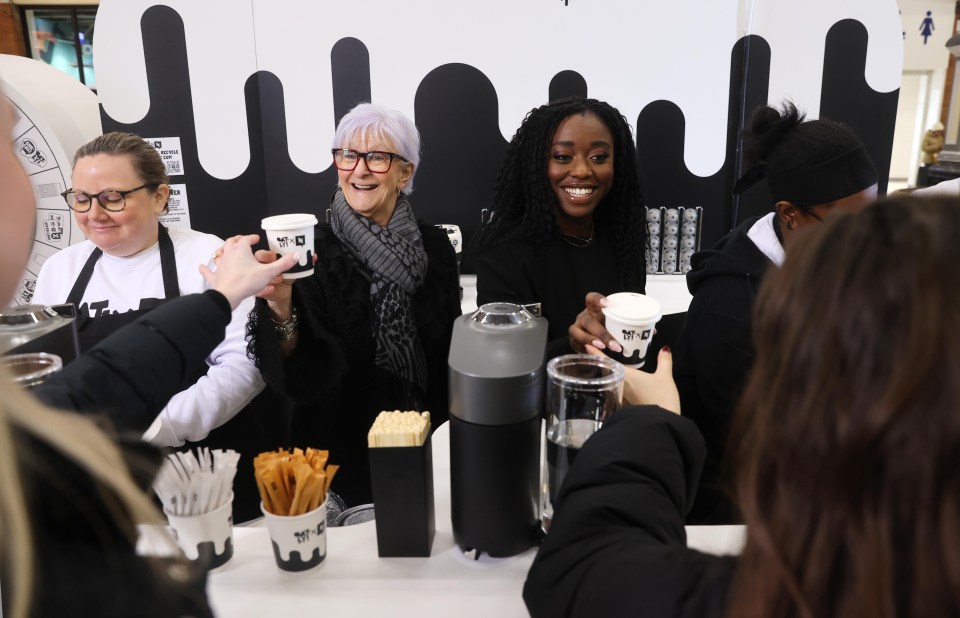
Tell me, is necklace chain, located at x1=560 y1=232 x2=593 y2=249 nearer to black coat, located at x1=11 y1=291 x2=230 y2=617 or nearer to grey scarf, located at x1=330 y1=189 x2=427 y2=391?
grey scarf, located at x1=330 y1=189 x2=427 y2=391

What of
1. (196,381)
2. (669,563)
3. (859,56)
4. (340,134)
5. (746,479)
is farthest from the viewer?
(859,56)

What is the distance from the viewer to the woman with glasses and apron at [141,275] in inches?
80.7

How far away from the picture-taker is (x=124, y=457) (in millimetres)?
643

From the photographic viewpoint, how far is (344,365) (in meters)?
1.94

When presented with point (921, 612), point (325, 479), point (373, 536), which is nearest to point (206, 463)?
point (325, 479)

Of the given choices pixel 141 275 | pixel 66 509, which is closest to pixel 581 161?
pixel 141 275

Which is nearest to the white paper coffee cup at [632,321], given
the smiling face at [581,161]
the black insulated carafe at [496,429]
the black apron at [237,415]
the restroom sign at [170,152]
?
the black insulated carafe at [496,429]

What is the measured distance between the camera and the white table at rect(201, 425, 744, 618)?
1.04 m

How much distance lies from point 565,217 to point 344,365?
3.02 feet

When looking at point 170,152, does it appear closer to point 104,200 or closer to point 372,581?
point 104,200

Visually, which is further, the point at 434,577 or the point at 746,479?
the point at 434,577

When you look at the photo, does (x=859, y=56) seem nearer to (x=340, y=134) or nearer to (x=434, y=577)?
(x=340, y=134)

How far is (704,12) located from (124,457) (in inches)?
157

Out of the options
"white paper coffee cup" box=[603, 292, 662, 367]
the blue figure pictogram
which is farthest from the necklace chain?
the blue figure pictogram
